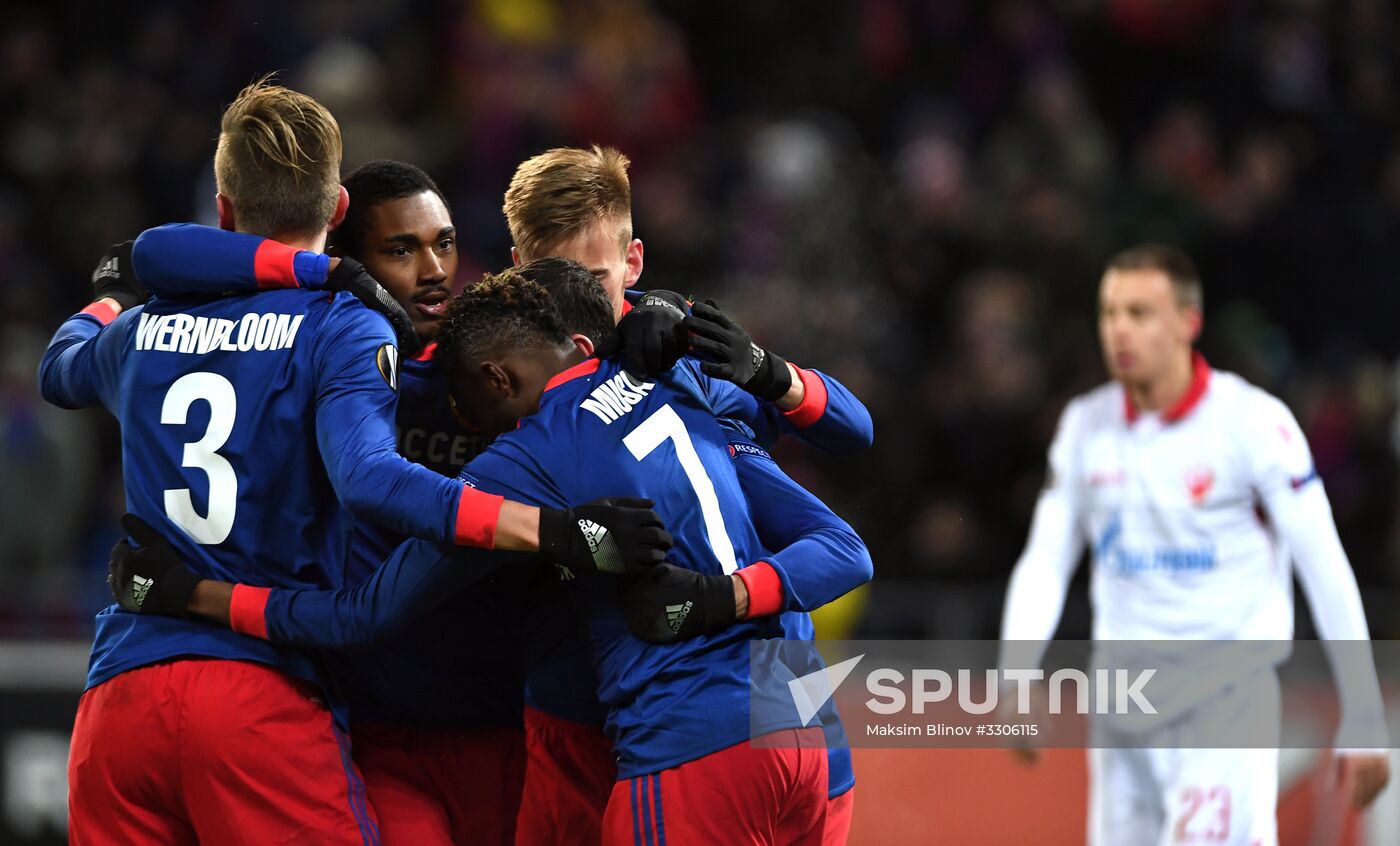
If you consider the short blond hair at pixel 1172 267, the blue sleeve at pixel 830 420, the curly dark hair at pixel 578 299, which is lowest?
the blue sleeve at pixel 830 420

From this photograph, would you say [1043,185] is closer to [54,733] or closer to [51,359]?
[54,733]

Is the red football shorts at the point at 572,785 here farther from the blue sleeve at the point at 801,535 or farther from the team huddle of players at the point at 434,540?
the blue sleeve at the point at 801,535

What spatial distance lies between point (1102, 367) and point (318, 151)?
607cm

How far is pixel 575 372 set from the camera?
342 cm

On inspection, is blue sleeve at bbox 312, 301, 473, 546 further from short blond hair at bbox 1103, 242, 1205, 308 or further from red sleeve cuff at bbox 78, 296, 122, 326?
short blond hair at bbox 1103, 242, 1205, 308

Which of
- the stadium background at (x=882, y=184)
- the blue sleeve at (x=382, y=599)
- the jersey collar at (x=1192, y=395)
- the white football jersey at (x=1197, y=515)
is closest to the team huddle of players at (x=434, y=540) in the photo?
the blue sleeve at (x=382, y=599)

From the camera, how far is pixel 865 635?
7824 millimetres

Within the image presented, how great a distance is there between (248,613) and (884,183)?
7265 mm

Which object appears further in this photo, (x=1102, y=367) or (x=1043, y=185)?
(x=1043, y=185)

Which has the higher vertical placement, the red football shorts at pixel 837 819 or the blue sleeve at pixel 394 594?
the blue sleeve at pixel 394 594

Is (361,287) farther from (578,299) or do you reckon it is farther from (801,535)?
(801,535)

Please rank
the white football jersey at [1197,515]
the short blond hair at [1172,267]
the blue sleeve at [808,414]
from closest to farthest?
the blue sleeve at [808,414] < the white football jersey at [1197,515] < the short blond hair at [1172,267]

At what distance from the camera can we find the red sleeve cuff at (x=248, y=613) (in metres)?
3.38

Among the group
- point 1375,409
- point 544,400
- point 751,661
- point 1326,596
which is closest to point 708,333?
point 544,400
